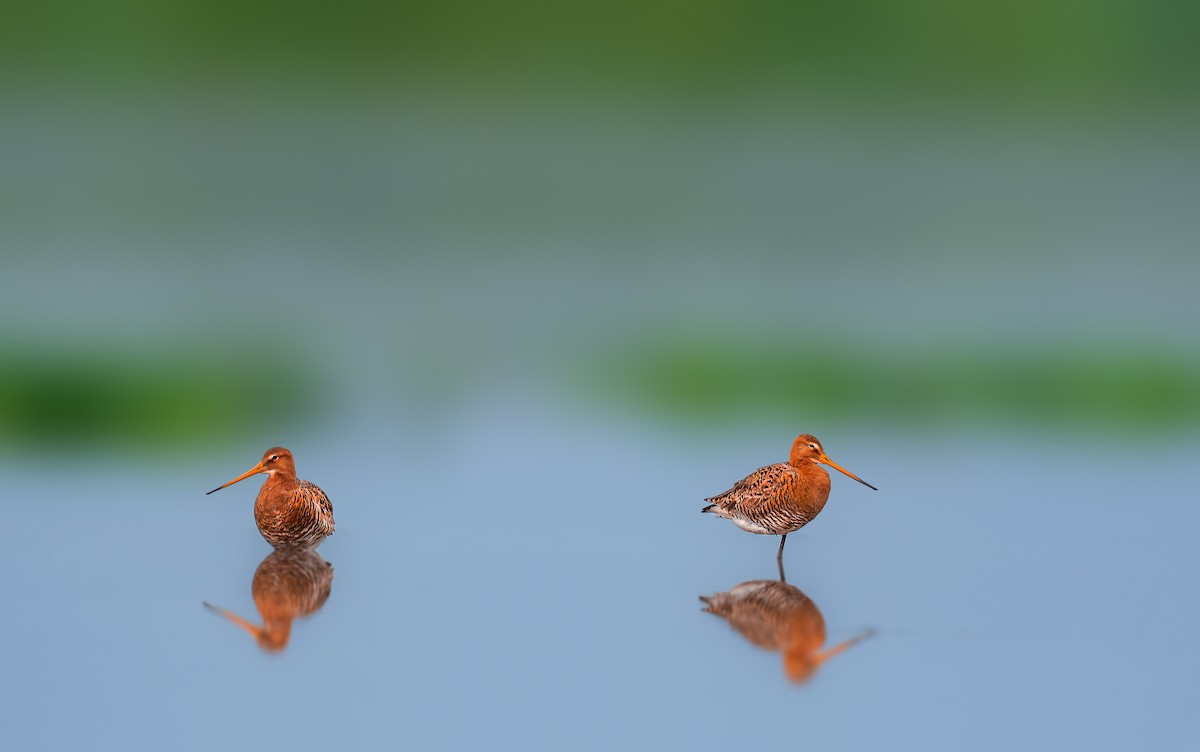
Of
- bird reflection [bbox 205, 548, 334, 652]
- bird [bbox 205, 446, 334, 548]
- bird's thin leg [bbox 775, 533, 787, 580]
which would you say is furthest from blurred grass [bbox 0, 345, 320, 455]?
bird's thin leg [bbox 775, 533, 787, 580]

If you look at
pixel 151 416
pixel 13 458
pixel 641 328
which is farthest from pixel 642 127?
pixel 13 458

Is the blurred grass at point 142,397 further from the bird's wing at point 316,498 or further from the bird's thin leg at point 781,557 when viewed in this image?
the bird's thin leg at point 781,557

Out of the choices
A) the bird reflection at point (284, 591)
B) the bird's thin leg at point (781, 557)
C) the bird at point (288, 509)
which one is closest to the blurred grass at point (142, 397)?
the bird at point (288, 509)

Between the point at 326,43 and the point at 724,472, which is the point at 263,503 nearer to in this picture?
the point at 724,472

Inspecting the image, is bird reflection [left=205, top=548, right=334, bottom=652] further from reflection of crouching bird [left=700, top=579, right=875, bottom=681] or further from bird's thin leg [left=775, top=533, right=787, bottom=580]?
bird's thin leg [left=775, top=533, right=787, bottom=580]

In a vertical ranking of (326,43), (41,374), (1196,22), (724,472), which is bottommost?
(41,374)

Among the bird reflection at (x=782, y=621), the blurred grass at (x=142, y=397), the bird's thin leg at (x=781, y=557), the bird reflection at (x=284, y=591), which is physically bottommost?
the blurred grass at (x=142, y=397)
